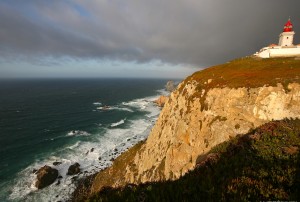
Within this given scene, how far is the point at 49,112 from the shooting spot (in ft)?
404

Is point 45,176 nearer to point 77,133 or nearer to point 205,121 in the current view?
point 77,133

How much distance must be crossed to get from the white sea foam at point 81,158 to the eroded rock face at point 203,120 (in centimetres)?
1116

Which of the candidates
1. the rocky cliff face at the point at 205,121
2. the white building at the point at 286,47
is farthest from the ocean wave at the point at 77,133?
the white building at the point at 286,47

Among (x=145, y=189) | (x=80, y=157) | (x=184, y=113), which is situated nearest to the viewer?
(x=145, y=189)

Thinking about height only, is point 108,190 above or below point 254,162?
below

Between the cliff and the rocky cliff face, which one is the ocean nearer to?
the cliff

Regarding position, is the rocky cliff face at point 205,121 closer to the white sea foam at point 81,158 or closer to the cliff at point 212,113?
the cliff at point 212,113

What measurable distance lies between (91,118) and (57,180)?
58.0m

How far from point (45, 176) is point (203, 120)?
48.1 m

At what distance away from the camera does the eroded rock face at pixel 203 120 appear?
29625 millimetres

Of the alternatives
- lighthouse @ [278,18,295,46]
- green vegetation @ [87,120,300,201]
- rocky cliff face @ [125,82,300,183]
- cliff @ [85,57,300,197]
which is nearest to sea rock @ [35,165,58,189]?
cliff @ [85,57,300,197]

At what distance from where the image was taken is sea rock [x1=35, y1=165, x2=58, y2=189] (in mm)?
53625

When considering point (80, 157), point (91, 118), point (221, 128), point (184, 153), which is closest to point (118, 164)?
point (80, 157)

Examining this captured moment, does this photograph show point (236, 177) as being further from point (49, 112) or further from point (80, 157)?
point (49, 112)
